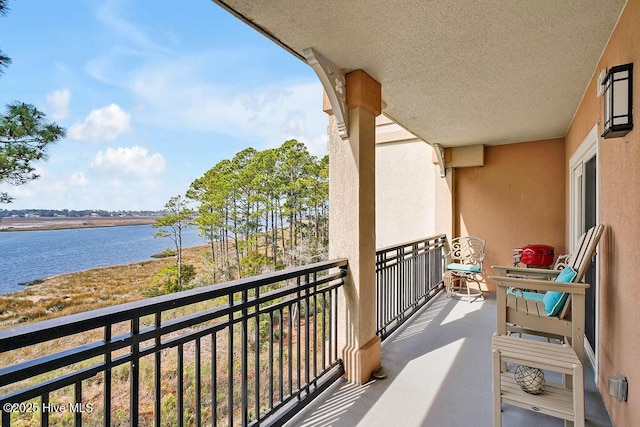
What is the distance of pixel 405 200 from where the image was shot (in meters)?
5.98

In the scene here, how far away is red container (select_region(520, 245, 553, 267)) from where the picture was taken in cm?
456

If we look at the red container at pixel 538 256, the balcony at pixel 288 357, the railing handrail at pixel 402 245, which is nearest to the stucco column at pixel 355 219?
the balcony at pixel 288 357

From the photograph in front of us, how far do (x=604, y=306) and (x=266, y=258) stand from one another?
1809 cm

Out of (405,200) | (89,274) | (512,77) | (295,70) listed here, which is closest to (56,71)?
(89,274)

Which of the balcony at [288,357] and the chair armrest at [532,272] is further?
the chair armrest at [532,272]

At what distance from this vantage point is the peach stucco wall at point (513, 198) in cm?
478

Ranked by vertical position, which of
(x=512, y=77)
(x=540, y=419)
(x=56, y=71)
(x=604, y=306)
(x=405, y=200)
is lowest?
(x=540, y=419)

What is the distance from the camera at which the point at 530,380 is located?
1.77m

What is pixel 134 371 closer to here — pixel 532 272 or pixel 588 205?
pixel 532 272

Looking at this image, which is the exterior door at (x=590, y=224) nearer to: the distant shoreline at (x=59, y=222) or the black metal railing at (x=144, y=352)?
the black metal railing at (x=144, y=352)

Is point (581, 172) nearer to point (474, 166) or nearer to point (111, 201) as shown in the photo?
point (474, 166)

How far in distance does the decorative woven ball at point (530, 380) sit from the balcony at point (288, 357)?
326 millimetres

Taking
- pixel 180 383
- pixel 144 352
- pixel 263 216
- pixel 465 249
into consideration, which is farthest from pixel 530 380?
pixel 263 216

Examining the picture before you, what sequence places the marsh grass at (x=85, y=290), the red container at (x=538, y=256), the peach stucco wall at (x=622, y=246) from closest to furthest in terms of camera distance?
the peach stucco wall at (x=622, y=246)
the red container at (x=538, y=256)
the marsh grass at (x=85, y=290)
